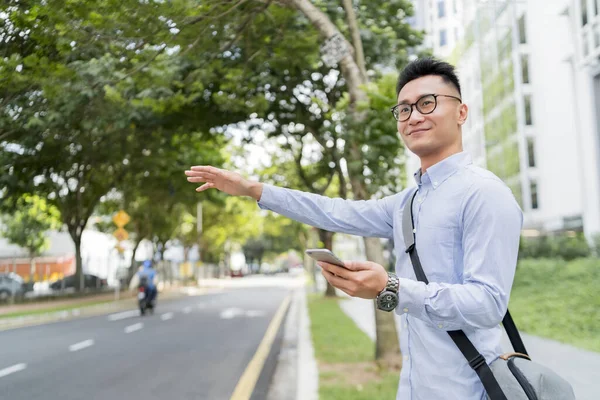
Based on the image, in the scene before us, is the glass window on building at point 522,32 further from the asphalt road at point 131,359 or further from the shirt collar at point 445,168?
the shirt collar at point 445,168

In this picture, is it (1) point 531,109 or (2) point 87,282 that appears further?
(1) point 531,109

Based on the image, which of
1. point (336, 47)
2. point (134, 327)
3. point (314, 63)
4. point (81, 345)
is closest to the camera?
point (336, 47)

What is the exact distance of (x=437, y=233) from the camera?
1.89 m

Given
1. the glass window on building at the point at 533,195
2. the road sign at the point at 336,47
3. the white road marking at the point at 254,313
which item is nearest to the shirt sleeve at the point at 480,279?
the road sign at the point at 336,47

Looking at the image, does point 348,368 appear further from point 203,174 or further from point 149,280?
point 149,280

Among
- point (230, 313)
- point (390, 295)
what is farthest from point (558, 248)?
point (390, 295)

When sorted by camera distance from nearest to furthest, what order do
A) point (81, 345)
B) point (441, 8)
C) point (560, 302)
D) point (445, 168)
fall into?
point (445, 168)
point (441, 8)
point (81, 345)
point (560, 302)

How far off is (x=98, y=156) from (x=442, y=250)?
165 inches

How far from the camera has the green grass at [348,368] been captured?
6.23 metres

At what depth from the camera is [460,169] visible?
6.55 ft

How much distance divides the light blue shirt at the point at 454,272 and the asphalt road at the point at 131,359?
79.1 inches

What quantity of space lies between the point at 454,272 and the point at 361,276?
41 cm

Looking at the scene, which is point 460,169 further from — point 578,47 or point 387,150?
point 578,47

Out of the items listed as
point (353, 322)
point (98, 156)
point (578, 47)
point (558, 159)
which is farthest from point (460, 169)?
point (558, 159)
